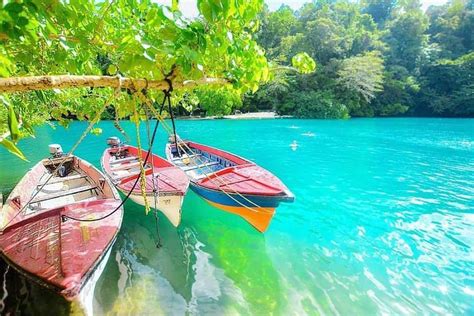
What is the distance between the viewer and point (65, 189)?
7.71 metres

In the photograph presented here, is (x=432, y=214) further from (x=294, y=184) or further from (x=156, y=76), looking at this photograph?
(x=156, y=76)

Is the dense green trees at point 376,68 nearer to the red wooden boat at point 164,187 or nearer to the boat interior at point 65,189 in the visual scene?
the boat interior at point 65,189

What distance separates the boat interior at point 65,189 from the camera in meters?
6.43

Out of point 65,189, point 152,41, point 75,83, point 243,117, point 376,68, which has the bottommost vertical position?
point 243,117

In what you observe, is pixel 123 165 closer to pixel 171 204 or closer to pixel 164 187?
pixel 164 187

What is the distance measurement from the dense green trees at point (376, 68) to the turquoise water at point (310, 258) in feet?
91.4

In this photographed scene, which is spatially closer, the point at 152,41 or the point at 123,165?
the point at 152,41

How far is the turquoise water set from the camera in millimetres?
4566

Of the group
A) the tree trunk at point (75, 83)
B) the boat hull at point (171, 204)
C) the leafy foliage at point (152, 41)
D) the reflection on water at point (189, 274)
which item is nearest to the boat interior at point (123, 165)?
the boat hull at point (171, 204)

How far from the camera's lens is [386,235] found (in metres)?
6.79

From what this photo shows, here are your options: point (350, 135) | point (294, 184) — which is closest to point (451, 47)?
point (350, 135)

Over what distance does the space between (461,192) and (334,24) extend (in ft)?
117

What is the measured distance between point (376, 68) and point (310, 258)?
36399mm

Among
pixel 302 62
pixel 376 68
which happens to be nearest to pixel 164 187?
pixel 302 62
